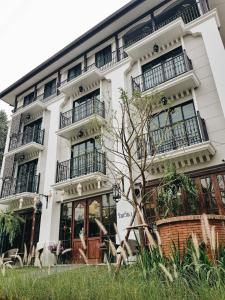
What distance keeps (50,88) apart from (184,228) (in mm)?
14402

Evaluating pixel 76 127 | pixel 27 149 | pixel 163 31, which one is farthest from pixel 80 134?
pixel 163 31

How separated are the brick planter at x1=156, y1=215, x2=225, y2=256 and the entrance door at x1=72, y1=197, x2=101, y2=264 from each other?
635 centimetres

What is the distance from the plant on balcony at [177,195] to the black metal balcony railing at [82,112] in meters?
5.48

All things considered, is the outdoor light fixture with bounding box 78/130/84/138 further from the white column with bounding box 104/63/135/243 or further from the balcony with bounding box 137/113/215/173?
the balcony with bounding box 137/113/215/173

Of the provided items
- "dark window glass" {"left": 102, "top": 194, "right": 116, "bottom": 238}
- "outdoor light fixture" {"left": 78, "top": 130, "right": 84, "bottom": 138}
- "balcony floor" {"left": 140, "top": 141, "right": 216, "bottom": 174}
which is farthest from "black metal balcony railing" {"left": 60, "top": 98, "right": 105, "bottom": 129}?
"balcony floor" {"left": 140, "top": 141, "right": 216, "bottom": 174}

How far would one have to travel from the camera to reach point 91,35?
14.5 metres

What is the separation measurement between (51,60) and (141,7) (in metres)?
6.44

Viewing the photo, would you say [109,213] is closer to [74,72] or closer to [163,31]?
[163,31]

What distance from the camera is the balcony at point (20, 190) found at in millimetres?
13320

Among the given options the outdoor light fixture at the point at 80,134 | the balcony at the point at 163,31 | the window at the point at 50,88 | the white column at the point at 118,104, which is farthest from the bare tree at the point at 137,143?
the window at the point at 50,88

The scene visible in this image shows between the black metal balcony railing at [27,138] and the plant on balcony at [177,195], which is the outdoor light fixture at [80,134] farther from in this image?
the plant on balcony at [177,195]

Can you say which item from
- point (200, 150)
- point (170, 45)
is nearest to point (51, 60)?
point (170, 45)

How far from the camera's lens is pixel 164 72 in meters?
11.0

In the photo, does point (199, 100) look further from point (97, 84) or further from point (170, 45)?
point (97, 84)
